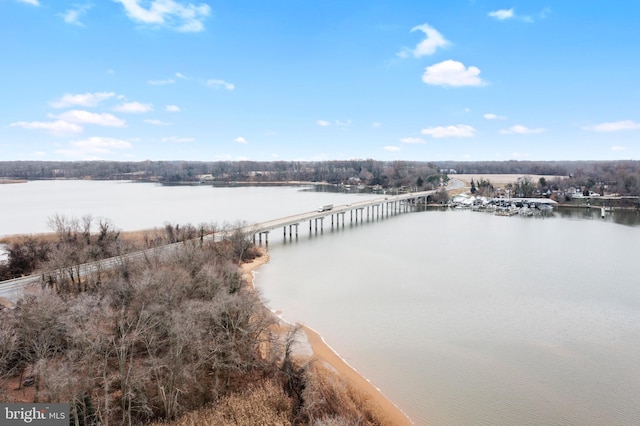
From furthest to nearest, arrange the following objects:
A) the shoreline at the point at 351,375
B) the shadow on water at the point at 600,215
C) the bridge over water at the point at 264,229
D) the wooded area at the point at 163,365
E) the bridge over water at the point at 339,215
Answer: the shadow on water at the point at 600,215 → the bridge over water at the point at 339,215 → the bridge over water at the point at 264,229 → the shoreline at the point at 351,375 → the wooded area at the point at 163,365

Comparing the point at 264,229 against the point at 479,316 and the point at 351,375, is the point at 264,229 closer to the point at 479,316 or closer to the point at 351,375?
the point at 479,316

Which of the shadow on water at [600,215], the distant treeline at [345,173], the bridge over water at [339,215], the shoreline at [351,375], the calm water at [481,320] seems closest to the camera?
the shoreline at [351,375]

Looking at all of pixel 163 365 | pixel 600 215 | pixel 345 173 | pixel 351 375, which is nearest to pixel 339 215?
pixel 600 215

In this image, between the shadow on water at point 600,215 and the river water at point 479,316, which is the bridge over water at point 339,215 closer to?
the river water at point 479,316

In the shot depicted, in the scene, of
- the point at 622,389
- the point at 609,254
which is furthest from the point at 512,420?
the point at 609,254

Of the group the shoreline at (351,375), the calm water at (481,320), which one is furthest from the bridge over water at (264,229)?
the shoreline at (351,375)

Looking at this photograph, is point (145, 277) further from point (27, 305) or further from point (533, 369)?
point (533, 369)

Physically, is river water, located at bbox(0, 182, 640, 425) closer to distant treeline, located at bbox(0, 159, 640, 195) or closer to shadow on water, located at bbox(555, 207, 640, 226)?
shadow on water, located at bbox(555, 207, 640, 226)
